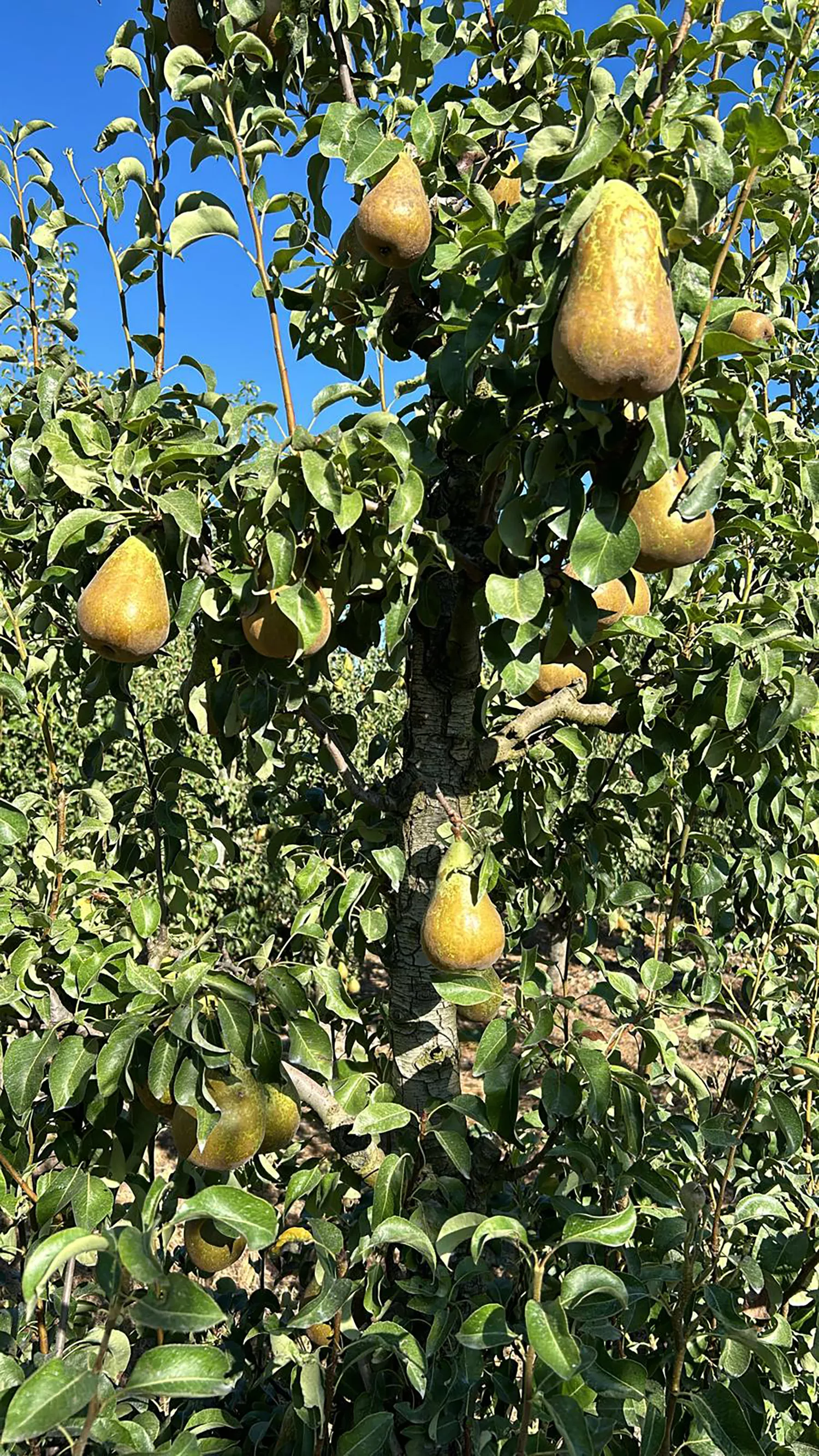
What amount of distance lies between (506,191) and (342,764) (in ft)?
3.17

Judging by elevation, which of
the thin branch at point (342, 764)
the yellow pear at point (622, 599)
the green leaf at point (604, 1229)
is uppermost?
the yellow pear at point (622, 599)

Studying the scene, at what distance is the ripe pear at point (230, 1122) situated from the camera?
1.29 m

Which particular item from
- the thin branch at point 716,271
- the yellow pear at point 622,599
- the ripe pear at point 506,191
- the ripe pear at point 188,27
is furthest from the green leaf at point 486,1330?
the ripe pear at point 188,27

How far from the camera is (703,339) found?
3.28 ft

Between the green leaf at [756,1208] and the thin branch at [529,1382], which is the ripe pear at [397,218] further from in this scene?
the green leaf at [756,1208]

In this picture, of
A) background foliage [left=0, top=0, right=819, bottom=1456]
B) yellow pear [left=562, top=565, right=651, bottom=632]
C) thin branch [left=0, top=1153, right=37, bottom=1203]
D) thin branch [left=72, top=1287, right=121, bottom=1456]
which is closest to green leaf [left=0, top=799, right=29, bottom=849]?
background foliage [left=0, top=0, right=819, bottom=1456]

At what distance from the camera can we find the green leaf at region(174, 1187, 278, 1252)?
848 millimetres

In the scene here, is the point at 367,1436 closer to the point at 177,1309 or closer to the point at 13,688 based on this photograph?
the point at 177,1309

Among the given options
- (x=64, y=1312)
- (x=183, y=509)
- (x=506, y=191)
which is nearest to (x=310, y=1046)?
(x=64, y=1312)

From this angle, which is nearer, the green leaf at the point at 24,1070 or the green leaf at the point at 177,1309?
the green leaf at the point at 177,1309

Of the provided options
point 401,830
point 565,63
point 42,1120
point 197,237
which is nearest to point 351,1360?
point 42,1120

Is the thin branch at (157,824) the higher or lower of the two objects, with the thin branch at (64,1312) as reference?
higher

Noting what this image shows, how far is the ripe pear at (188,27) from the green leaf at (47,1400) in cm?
165

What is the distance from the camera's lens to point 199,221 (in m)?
1.25
